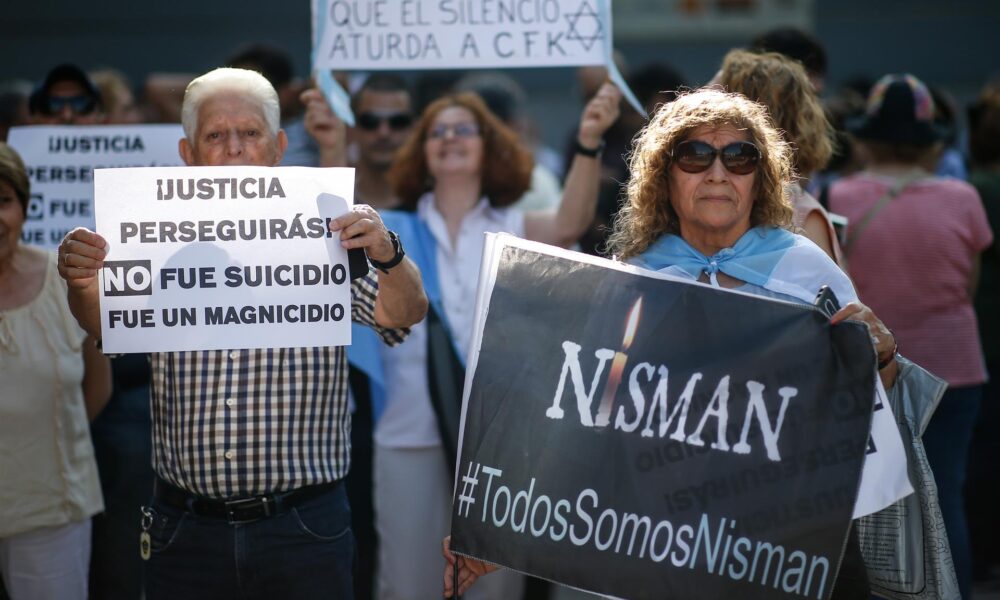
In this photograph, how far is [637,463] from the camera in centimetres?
297

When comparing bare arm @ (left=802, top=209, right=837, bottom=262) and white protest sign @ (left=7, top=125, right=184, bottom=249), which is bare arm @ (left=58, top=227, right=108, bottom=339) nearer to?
white protest sign @ (left=7, top=125, right=184, bottom=249)

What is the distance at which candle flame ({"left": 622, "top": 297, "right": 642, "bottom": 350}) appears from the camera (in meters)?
3.00

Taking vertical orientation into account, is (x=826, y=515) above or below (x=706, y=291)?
below

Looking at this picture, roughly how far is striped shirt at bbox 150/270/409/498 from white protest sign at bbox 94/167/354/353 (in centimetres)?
15

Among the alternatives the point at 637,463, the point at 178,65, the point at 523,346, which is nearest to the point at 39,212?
the point at 523,346

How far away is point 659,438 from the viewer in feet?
9.75

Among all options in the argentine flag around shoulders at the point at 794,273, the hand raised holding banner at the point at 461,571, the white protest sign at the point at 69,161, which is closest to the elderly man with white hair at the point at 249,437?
the hand raised holding banner at the point at 461,571

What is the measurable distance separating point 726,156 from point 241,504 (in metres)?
1.56

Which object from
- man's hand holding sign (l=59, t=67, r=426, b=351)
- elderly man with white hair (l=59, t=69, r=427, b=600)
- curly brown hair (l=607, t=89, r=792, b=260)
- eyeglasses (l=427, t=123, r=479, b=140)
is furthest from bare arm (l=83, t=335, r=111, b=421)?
curly brown hair (l=607, t=89, r=792, b=260)

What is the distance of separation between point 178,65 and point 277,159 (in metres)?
11.2

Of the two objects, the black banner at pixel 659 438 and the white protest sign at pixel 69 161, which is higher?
the white protest sign at pixel 69 161

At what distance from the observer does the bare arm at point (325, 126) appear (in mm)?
4562

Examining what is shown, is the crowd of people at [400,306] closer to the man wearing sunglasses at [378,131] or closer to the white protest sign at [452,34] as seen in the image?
the man wearing sunglasses at [378,131]

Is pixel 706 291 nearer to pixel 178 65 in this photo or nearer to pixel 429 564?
pixel 429 564
